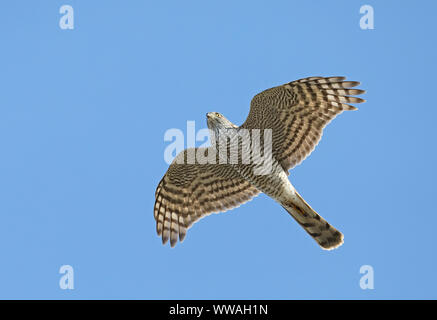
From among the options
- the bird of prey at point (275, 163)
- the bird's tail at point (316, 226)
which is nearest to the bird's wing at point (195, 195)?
the bird of prey at point (275, 163)

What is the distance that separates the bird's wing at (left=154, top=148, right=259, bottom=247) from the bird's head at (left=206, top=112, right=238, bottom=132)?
126cm

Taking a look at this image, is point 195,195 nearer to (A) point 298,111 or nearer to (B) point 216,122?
(B) point 216,122

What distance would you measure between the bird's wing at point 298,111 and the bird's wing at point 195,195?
129cm

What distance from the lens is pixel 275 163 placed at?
41.0 ft

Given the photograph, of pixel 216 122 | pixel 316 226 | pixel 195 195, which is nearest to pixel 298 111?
pixel 216 122

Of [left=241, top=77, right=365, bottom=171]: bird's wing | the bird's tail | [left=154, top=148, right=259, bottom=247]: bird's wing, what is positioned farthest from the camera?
[left=154, top=148, right=259, bottom=247]: bird's wing

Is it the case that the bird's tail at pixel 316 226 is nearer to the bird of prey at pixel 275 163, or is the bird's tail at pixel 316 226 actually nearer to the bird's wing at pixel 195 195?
the bird of prey at pixel 275 163

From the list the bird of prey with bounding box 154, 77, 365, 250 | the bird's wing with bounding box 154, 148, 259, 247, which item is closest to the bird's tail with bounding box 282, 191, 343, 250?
the bird of prey with bounding box 154, 77, 365, 250

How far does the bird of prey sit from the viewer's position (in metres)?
12.1

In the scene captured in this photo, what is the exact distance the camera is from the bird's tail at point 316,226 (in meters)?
12.4

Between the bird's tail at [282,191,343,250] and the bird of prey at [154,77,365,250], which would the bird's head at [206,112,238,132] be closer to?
the bird of prey at [154,77,365,250]

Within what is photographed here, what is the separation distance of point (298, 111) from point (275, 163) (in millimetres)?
1161
